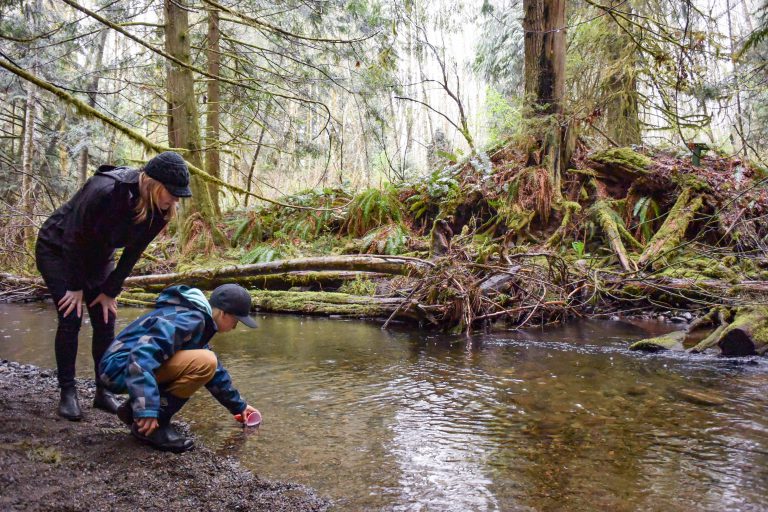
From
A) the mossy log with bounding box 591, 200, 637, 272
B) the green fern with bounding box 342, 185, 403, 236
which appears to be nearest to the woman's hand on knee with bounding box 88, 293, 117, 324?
the mossy log with bounding box 591, 200, 637, 272

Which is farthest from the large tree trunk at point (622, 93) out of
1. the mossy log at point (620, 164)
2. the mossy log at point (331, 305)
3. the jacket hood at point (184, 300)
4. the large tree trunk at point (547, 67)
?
the jacket hood at point (184, 300)

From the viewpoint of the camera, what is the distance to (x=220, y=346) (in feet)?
17.4

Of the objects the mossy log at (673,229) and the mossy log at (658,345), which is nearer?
the mossy log at (658,345)

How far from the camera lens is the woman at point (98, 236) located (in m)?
2.63

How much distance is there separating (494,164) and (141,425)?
9222 millimetres

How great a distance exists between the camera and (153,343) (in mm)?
2377

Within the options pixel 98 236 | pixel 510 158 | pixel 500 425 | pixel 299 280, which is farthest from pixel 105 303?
pixel 510 158

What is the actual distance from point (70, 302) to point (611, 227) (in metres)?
7.31

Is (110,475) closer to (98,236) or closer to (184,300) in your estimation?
(184,300)

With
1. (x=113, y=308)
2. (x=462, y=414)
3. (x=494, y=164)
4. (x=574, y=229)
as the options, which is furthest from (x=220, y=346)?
(x=494, y=164)

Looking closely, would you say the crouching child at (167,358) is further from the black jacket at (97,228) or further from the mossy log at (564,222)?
the mossy log at (564,222)

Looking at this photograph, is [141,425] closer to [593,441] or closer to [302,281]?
[593,441]

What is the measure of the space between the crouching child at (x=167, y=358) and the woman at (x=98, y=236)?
0.46 meters

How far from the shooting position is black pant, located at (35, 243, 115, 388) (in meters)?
2.80
